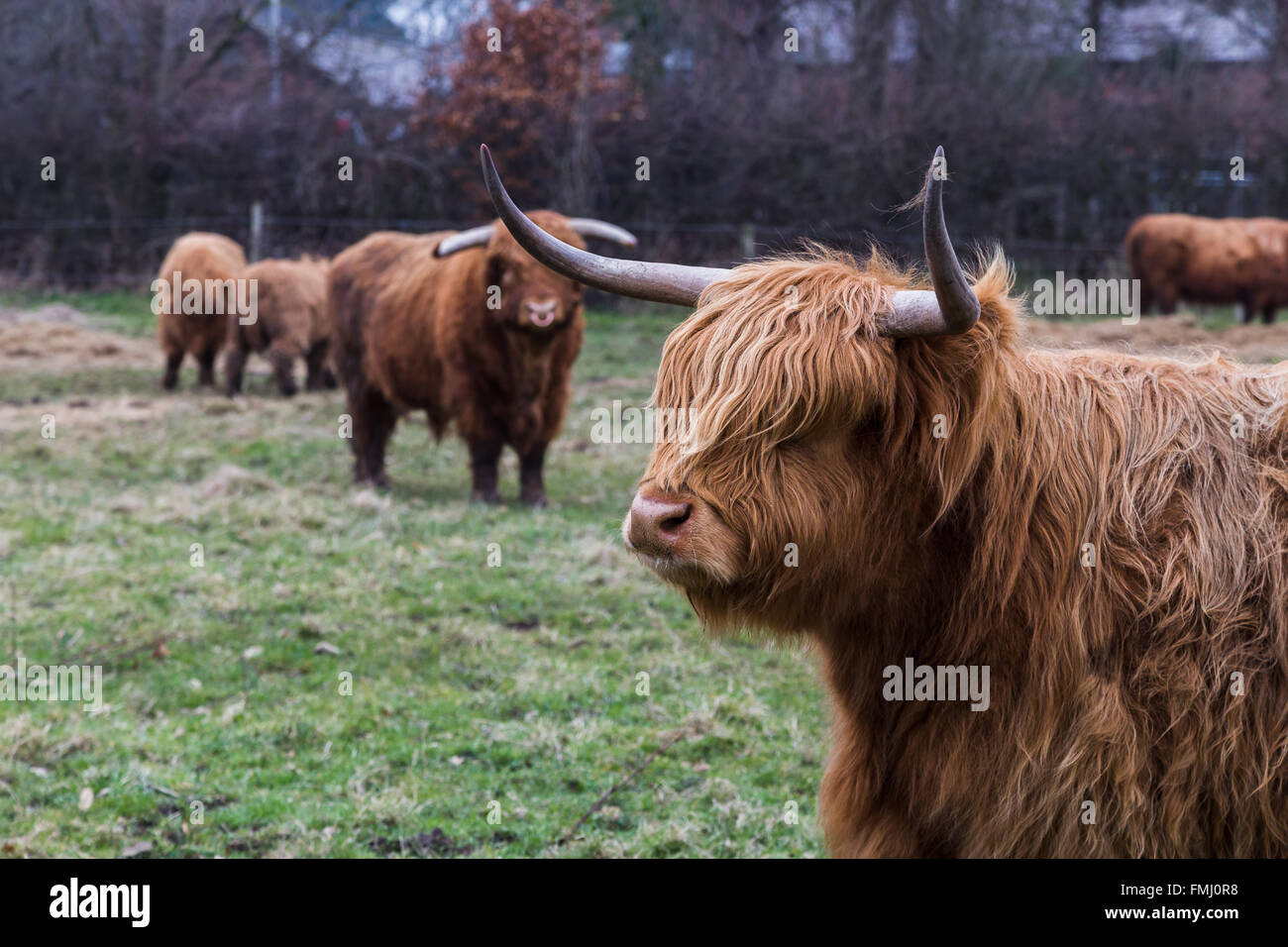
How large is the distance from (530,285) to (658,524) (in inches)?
216

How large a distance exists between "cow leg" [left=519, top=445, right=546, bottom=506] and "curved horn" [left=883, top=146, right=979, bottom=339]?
5883mm

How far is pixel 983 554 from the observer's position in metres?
2.39

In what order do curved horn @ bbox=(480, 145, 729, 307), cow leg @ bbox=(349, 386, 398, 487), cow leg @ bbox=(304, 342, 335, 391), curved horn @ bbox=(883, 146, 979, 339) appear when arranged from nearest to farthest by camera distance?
curved horn @ bbox=(883, 146, 979, 339) → curved horn @ bbox=(480, 145, 729, 307) → cow leg @ bbox=(349, 386, 398, 487) → cow leg @ bbox=(304, 342, 335, 391)

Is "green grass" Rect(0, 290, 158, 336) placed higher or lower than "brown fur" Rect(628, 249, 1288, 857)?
higher

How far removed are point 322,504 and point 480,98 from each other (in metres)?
12.6

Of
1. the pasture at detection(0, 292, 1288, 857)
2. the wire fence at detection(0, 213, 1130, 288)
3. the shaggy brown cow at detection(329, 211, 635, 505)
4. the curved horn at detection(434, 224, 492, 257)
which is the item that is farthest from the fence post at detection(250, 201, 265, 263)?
the curved horn at detection(434, 224, 492, 257)

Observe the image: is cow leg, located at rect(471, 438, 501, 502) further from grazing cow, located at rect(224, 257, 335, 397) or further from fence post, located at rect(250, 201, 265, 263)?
fence post, located at rect(250, 201, 265, 263)

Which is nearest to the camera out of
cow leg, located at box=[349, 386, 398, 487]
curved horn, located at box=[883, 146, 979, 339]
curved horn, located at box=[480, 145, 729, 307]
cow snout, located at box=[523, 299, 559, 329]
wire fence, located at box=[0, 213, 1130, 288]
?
curved horn, located at box=[883, 146, 979, 339]

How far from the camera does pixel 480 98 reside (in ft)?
61.7

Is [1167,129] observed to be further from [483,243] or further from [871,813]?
[871,813]

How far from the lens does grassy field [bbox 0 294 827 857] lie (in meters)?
3.73
